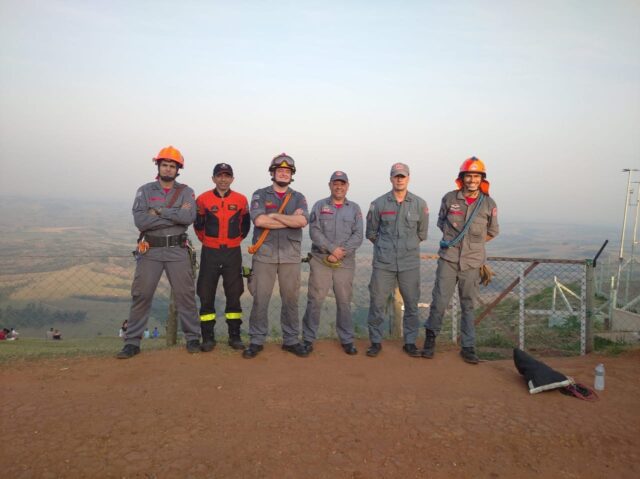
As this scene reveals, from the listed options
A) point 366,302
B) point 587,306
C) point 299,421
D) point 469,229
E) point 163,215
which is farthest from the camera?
point 366,302

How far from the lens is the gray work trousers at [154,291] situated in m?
5.25

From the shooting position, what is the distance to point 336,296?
18.8 feet

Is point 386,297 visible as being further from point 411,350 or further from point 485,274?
point 485,274

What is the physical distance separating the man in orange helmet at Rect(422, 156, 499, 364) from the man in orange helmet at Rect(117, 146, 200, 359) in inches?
130

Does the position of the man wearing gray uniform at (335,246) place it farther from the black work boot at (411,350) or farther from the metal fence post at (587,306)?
the metal fence post at (587,306)

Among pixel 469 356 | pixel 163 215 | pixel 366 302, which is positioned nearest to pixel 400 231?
pixel 469 356

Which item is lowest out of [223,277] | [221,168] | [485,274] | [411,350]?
[411,350]

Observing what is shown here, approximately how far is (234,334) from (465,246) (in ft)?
10.9

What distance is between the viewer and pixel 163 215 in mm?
5176

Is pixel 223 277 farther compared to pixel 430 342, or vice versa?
pixel 430 342

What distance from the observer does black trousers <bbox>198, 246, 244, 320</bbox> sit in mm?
5445

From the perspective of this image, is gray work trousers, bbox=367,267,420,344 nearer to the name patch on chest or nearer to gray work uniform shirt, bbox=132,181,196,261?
the name patch on chest

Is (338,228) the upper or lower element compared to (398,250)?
upper

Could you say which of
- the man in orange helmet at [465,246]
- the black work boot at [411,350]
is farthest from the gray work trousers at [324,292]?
the man in orange helmet at [465,246]
